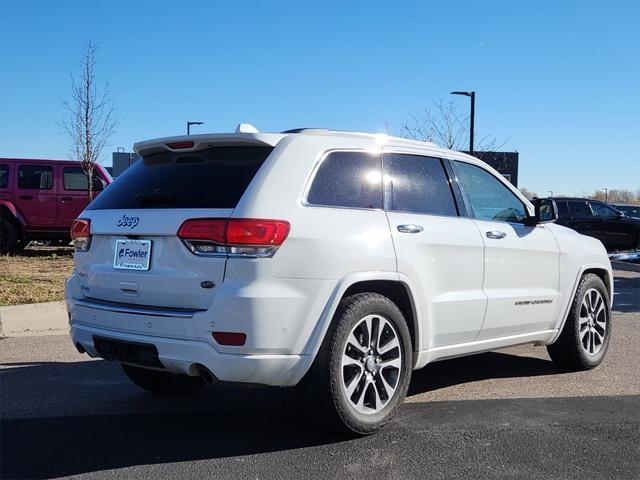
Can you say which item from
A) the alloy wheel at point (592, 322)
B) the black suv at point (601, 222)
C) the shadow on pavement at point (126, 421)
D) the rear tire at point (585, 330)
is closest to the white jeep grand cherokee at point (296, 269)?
the shadow on pavement at point (126, 421)

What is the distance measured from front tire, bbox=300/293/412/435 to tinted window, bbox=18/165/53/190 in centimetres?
1242

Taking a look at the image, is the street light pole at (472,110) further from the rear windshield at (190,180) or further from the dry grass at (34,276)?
the rear windshield at (190,180)

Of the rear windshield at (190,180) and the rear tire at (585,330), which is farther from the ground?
the rear windshield at (190,180)

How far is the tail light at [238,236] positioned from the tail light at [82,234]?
39.3 inches

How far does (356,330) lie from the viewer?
13.3 ft

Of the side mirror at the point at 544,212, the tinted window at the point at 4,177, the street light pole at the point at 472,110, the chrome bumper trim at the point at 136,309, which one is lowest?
the chrome bumper trim at the point at 136,309

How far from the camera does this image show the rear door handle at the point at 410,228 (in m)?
4.32

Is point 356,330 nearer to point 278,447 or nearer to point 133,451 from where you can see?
point 278,447

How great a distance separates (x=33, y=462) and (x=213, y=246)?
157cm

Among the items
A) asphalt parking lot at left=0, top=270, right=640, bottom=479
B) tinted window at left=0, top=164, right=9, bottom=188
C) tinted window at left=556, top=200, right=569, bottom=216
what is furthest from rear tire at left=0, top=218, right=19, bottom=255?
tinted window at left=556, top=200, right=569, bottom=216

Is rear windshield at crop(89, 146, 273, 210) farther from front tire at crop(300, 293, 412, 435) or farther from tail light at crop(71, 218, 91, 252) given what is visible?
front tire at crop(300, 293, 412, 435)

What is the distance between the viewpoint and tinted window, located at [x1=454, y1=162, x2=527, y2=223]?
203 inches

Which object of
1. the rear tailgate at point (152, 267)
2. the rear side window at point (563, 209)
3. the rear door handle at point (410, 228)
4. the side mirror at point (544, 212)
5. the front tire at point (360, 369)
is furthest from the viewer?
the rear side window at point (563, 209)

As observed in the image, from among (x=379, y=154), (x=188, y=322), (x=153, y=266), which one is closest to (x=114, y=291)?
(x=153, y=266)
